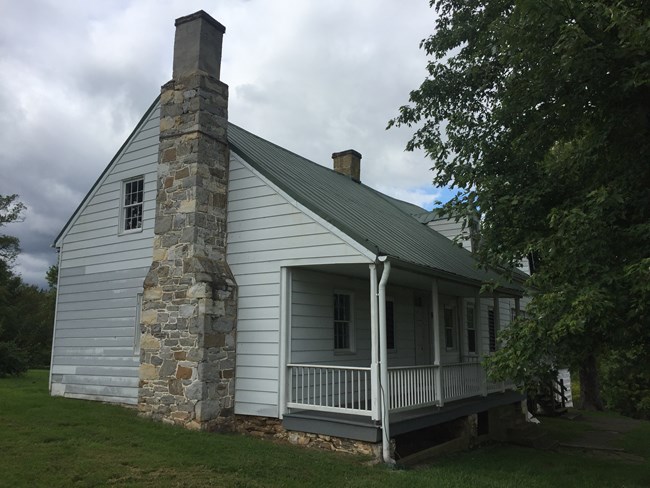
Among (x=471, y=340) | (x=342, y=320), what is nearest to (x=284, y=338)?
(x=342, y=320)

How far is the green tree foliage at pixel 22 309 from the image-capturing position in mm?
35250

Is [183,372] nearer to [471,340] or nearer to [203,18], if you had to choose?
[203,18]

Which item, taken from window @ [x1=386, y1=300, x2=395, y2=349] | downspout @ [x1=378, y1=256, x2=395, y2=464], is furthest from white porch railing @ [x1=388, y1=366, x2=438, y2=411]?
window @ [x1=386, y1=300, x2=395, y2=349]

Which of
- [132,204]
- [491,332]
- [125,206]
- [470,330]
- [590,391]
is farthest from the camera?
[590,391]

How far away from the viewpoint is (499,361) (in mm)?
7621

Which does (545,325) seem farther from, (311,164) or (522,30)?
(311,164)

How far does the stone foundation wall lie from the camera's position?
8945mm

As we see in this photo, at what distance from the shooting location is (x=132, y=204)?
42.5 ft

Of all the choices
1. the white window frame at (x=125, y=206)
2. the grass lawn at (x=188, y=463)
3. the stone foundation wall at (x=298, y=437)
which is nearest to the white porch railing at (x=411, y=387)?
the stone foundation wall at (x=298, y=437)

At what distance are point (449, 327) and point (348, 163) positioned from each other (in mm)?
6530

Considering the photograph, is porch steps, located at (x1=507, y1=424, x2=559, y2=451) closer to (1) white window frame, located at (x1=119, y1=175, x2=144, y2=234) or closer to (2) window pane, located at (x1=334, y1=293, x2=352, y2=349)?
(2) window pane, located at (x1=334, y1=293, x2=352, y2=349)

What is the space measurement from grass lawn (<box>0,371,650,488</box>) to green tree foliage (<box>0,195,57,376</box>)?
23012 mm

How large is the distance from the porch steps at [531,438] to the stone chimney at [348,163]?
9205mm

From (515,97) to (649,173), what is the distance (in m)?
2.26
